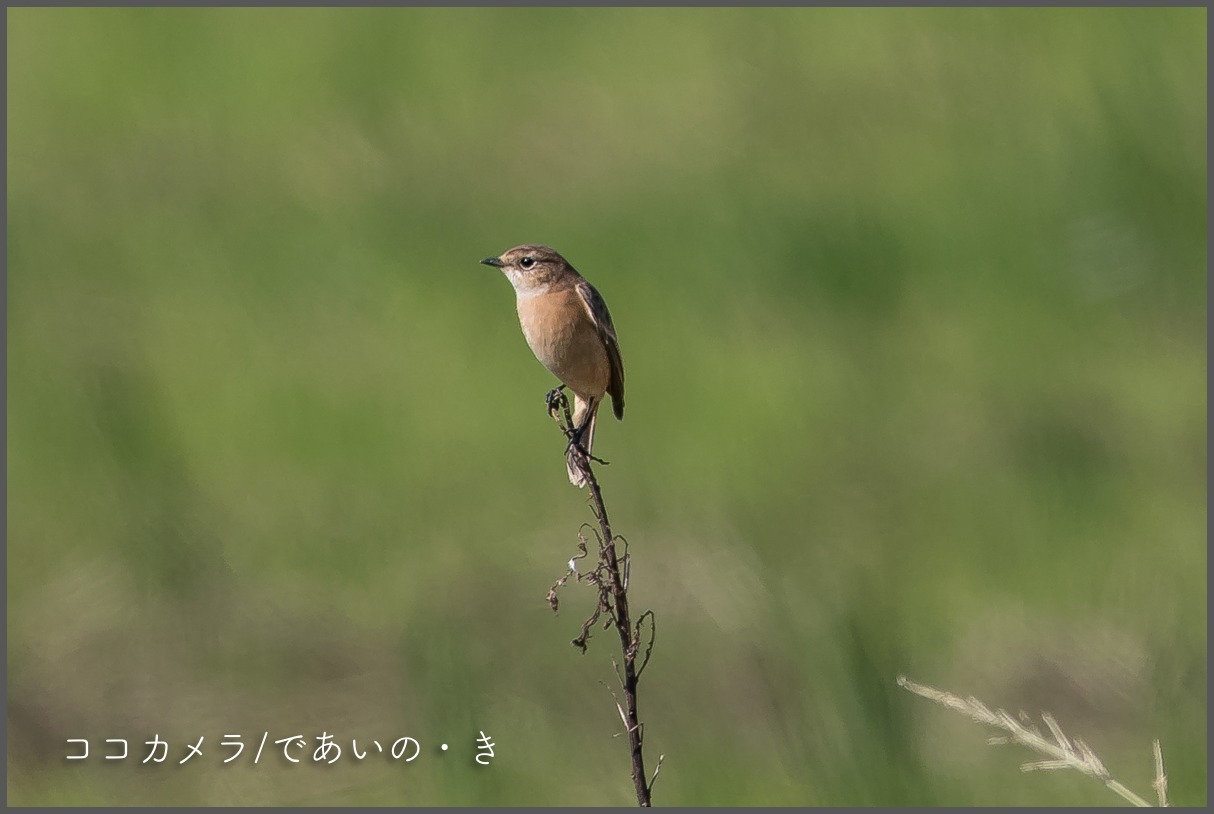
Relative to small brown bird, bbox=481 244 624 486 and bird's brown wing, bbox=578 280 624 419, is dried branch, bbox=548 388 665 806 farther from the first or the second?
bird's brown wing, bbox=578 280 624 419

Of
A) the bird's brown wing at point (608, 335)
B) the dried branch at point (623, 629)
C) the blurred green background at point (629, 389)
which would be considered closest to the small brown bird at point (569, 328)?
the bird's brown wing at point (608, 335)

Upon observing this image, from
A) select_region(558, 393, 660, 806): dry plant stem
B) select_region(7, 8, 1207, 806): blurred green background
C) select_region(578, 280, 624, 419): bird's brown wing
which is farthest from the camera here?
select_region(7, 8, 1207, 806): blurred green background

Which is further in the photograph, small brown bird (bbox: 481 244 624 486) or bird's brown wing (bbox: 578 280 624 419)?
bird's brown wing (bbox: 578 280 624 419)

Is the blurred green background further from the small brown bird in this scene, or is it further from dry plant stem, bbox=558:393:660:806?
dry plant stem, bbox=558:393:660:806

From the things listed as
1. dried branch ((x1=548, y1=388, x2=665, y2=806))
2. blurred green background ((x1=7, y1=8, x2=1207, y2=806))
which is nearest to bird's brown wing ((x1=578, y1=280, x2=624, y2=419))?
blurred green background ((x1=7, y1=8, x2=1207, y2=806))

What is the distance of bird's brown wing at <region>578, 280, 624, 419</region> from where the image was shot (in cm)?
488

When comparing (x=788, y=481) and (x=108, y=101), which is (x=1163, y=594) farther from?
(x=108, y=101)

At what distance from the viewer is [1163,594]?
22.5ft

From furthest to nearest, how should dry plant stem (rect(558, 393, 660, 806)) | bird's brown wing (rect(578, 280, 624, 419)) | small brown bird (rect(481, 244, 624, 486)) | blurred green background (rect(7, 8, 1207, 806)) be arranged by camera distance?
1. blurred green background (rect(7, 8, 1207, 806))
2. bird's brown wing (rect(578, 280, 624, 419))
3. small brown bird (rect(481, 244, 624, 486))
4. dry plant stem (rect(558, 393, 660, 806))

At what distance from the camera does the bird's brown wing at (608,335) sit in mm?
4875

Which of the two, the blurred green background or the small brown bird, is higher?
the small brown bird

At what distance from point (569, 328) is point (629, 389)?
11.9 ft

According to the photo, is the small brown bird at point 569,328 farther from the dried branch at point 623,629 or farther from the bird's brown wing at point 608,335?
the dried branch at point 623,629

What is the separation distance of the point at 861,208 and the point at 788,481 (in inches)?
77.8
